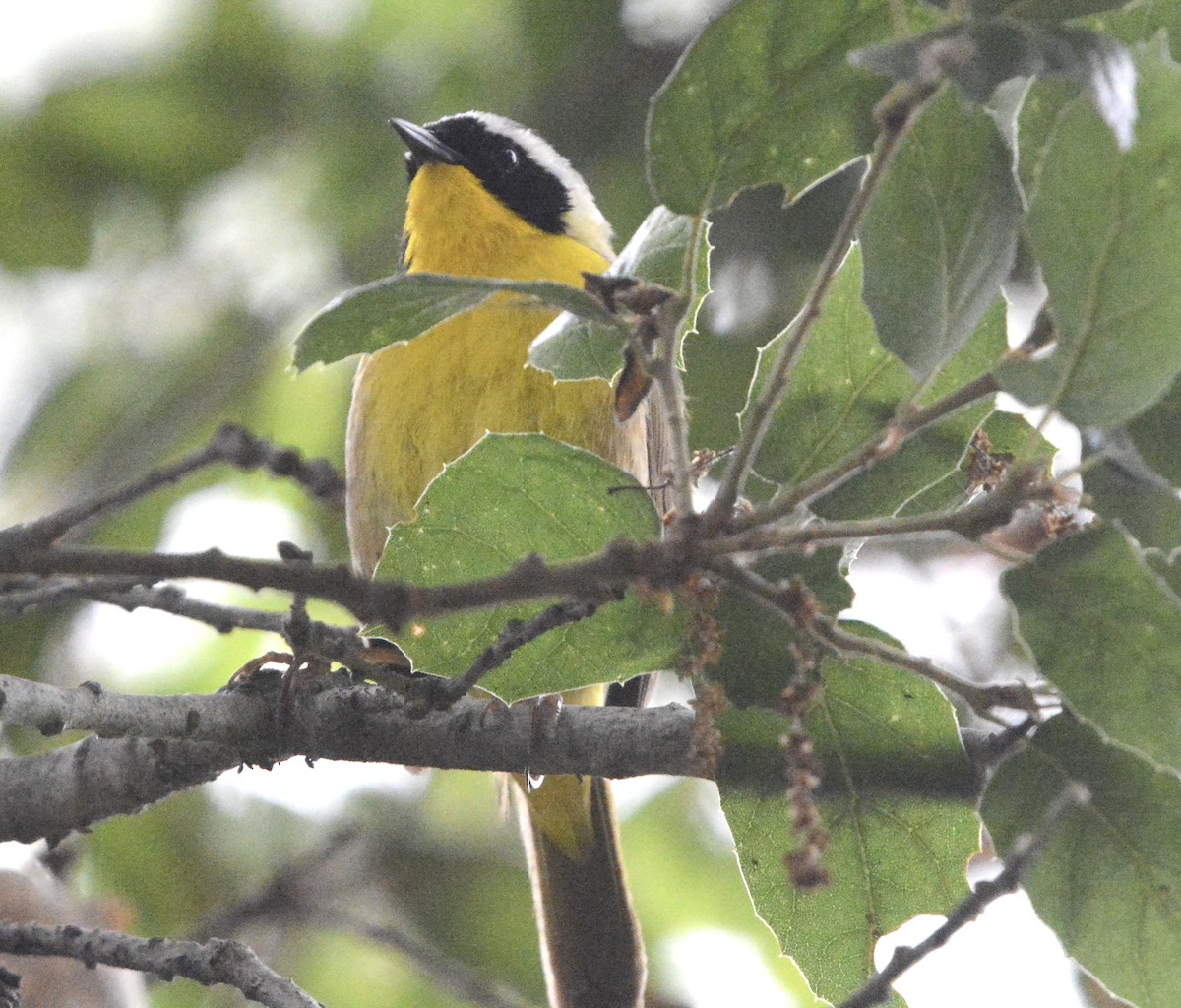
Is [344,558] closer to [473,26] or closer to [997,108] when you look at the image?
[473,26]

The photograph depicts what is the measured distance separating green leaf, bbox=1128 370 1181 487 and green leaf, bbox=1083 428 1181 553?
0.01 meters

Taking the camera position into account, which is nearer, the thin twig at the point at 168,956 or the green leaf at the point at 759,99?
the green leaf at the point at 759,99

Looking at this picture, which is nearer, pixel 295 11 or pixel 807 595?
pixel 807 595

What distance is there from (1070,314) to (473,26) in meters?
3.61

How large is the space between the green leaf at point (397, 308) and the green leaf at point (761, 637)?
0.37 meters

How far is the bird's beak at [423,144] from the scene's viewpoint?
4.06 metres

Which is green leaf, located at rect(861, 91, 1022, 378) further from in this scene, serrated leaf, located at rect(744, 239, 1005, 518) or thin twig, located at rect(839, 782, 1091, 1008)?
thin twig, located at rect(839, 782, 1091, 1008)

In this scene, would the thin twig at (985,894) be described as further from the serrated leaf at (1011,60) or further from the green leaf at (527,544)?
the serrated leaf at (1011,60)

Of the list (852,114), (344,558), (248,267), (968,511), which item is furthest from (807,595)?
(248,267)

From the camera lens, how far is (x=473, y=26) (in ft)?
15.6

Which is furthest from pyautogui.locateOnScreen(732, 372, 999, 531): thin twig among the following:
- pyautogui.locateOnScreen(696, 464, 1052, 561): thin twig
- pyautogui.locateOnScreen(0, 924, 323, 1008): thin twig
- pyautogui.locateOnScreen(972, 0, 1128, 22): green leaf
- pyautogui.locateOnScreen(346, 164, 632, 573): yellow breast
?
pyautogui.locateOnScreen(346, 164, 632, 573): yellow breast

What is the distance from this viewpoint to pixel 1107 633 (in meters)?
1.50

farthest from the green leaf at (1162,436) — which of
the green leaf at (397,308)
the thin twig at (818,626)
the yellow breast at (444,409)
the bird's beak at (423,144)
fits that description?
the bird's beak at (423,144)

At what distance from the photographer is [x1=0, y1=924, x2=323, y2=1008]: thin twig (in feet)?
7.02
